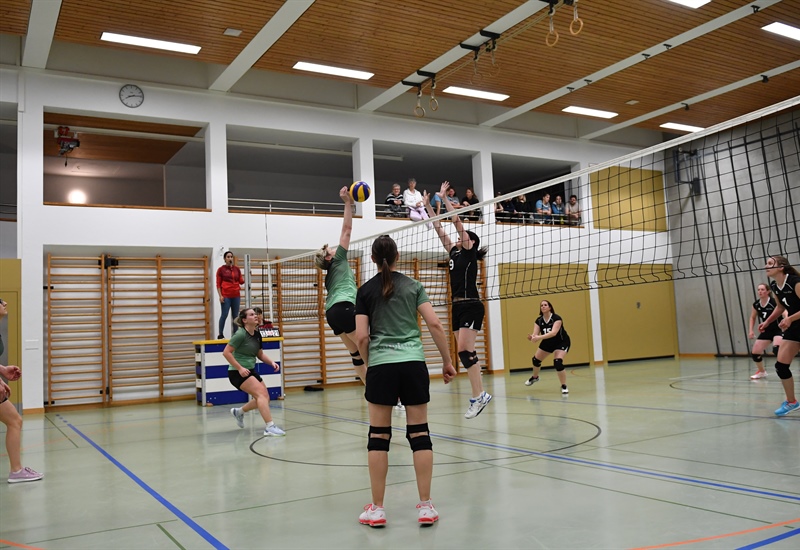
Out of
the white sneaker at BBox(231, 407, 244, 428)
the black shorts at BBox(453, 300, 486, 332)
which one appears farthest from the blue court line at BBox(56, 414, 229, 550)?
the black shorts at BBox(453, 300, 486, 332)

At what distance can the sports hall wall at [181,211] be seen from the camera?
11677mm

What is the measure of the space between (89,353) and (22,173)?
11.6ft

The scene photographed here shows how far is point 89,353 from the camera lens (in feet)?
41.1

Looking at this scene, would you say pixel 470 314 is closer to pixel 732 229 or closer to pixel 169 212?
pixel 169 212

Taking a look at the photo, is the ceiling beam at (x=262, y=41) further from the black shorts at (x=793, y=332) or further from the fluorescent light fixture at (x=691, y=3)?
the black shorts at (x=793, y=332)

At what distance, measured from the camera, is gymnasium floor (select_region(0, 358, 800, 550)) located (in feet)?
11.2

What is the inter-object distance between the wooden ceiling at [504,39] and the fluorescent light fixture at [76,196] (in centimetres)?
663

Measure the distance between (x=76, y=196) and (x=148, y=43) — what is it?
7314mm

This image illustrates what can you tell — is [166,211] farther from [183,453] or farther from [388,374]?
[388,374]

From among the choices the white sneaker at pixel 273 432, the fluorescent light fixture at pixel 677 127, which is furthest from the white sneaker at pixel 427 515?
the fluorescent light fixture at pixel 677 127

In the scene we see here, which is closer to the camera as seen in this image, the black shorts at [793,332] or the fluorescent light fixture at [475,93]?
the black shorts at [793,332]

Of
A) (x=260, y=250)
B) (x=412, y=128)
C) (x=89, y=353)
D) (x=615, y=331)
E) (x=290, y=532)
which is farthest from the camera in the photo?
(x=615, y=331)

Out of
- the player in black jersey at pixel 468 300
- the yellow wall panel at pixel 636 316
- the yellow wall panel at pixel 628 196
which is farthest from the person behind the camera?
the yellow wall panel at pixel 628 196

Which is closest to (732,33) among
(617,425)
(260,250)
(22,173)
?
(617,425)
